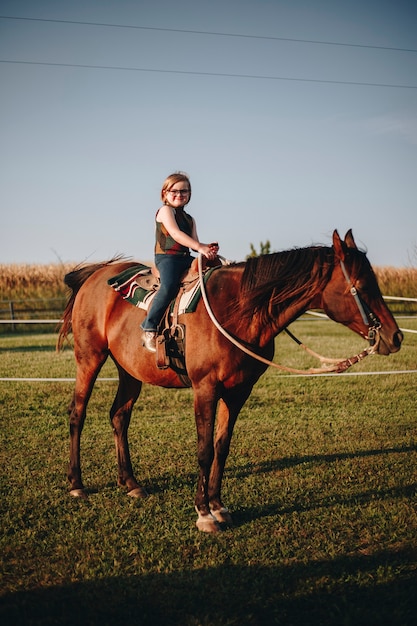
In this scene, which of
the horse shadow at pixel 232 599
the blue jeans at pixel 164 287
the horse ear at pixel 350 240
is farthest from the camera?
the blue jeans at pixel 164 287

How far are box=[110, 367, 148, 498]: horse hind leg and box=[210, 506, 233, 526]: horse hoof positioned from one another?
860 millimetres

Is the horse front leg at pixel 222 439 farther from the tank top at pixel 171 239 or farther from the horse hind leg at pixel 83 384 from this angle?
the horse hind leg at pixel 83 384

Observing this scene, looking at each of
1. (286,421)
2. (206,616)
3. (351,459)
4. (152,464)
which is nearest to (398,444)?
(351,459)

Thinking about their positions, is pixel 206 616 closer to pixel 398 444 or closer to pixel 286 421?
pixel 398 444

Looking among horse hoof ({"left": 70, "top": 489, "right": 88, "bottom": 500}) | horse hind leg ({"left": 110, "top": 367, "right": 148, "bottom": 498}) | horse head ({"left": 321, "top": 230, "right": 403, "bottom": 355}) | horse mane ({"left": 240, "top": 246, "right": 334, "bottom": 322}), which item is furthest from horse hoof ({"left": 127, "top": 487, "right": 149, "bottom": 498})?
horse head ({"left": 321, "top": 230, "right": 403, "bottom": 355})

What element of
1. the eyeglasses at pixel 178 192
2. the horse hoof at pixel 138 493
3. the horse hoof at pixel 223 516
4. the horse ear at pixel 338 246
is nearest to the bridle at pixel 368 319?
the horse ear at pixel 338 246

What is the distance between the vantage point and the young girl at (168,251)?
4.51 metres

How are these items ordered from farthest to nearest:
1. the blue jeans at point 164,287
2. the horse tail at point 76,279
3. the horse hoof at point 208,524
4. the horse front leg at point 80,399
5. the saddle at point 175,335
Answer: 1. the horse tail at point 76,279
2. the horse front leg at point 80,399
3. the blue jeans at point 164,287
4. the saddle at point 175,335
5. the horse hoof at point 208,524

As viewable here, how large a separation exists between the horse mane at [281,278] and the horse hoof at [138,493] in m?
1.94

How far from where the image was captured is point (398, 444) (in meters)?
6.41

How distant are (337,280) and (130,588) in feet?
8.04

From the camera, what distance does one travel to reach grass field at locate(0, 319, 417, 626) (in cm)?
311

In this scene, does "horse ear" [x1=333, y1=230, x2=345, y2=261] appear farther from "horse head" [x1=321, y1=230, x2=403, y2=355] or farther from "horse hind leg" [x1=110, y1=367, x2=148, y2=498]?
"horse hind leg" [x1=110, y1=367, x2=148, y2=498]

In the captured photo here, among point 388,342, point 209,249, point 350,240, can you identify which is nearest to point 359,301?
point 388,342
